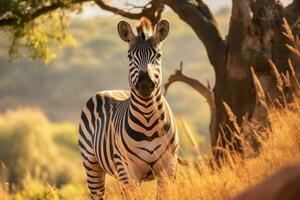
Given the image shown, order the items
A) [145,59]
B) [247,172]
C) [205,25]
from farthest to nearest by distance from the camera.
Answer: [205,25]
[145,59]
[247,172]

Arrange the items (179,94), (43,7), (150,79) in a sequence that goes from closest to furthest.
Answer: (150,79)
(43,7)
(179,94)

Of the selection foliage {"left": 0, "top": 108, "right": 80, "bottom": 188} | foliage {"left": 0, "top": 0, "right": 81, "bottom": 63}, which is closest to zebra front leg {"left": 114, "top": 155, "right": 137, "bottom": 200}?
foliage {"left": 0, "top": 0, "right": 81, "bottom": 63}

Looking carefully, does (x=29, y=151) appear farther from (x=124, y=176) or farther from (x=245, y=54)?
(x=124, y=176)

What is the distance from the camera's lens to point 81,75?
107 m

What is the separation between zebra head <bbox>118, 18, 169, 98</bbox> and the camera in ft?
31.6

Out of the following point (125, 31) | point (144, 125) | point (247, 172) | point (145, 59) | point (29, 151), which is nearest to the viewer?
point (247, 172)

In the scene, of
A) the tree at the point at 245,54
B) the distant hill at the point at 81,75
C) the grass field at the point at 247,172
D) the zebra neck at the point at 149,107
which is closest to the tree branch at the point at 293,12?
the tree at the point at 245,54

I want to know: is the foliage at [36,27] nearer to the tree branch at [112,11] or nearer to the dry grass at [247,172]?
the tree branch at [112,11]

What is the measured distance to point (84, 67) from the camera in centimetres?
11094

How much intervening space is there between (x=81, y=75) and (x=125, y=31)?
3818 inches

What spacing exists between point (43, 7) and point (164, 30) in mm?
6445

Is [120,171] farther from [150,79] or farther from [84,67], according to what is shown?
[84,67]

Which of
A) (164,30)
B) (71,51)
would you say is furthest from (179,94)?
(164,30)

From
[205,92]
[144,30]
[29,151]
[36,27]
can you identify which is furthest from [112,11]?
[29,151]
